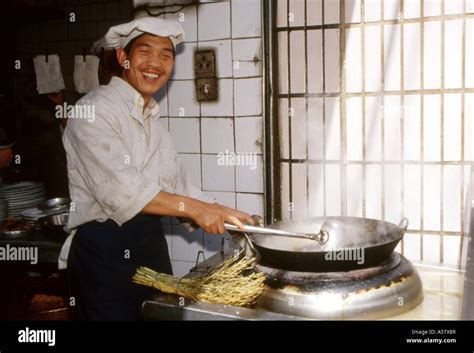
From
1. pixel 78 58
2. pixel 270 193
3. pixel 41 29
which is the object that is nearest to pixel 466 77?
pixel 270 193

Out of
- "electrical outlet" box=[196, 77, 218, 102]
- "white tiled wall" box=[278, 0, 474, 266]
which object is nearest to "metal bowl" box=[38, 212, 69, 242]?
"electrical outlet" box=[196, 77, 218, 102]

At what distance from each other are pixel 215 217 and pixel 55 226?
1.86 m

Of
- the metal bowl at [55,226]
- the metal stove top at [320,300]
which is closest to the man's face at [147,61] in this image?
the metal stove top at [320,300]

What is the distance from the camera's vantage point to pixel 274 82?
11.5ft

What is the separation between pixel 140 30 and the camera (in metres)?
2.87

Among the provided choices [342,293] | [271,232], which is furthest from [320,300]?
[271,232]

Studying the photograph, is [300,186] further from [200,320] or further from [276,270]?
[200,320]

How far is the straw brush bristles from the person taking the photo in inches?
93.1

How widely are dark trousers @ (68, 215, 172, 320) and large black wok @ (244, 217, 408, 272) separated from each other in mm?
724

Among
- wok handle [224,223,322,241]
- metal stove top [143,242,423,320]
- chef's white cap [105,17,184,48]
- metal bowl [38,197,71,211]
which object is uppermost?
chef's white cap [105,17,184,48]

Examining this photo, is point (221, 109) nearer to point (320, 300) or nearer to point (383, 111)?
point (383, 111)

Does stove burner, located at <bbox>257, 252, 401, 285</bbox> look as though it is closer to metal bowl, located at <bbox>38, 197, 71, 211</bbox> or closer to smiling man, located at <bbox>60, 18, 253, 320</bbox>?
smiling man, located at <bbox>60, 18, 253, 320</bbox>

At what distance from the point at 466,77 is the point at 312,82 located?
0.94 m

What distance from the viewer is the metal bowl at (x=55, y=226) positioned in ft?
12.8
